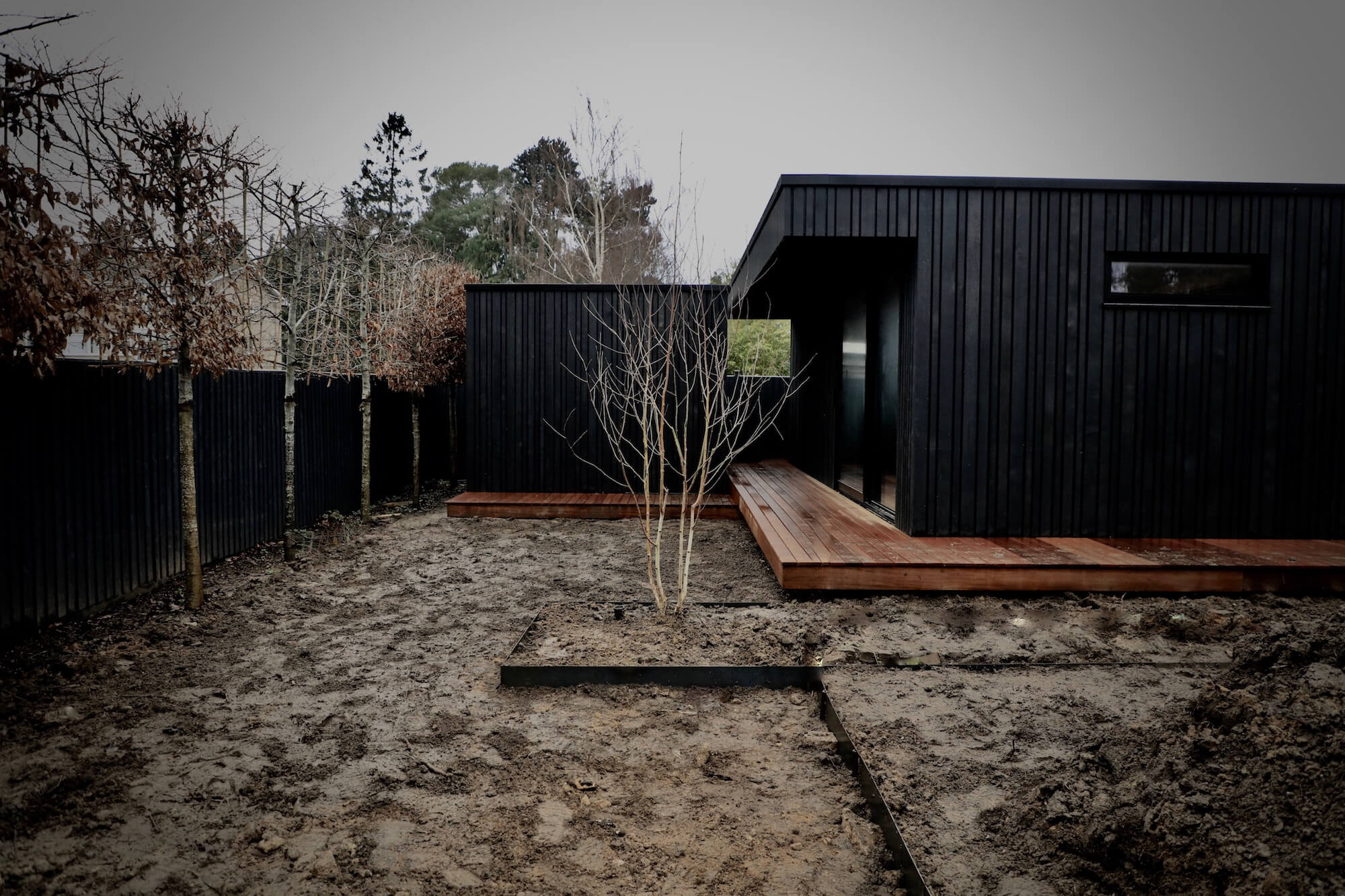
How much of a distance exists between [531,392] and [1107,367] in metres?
6.08

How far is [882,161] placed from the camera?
33.6 m

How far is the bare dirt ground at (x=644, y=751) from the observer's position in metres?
1.91

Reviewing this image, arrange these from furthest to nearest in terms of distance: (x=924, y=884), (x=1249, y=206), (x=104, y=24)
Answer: (x=104, y=24) → (x=1249, y=206) → (x=924, y=884)

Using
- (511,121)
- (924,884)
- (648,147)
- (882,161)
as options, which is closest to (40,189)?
(924,884)

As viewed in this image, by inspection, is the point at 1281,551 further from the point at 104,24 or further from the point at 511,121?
the point at 511,121

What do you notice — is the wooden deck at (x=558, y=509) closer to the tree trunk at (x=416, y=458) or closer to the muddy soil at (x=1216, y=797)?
the tree trunk at (x=416, y=458)

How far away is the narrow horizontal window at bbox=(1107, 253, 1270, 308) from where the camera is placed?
17.1 ft

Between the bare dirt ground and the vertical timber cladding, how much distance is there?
1.08 meters

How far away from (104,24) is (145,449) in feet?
49.2

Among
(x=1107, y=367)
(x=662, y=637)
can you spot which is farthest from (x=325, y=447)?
(x=1107, y=367)

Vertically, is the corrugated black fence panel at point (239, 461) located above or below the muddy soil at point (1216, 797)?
above

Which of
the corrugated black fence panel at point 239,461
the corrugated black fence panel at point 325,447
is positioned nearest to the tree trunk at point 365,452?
the corrugated black fence panel at point 325,447

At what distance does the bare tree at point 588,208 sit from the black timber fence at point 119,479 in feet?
40.0

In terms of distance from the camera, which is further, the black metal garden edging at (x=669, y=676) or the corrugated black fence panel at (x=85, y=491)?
the corrugated black fence panel at (x=85, y=491)
